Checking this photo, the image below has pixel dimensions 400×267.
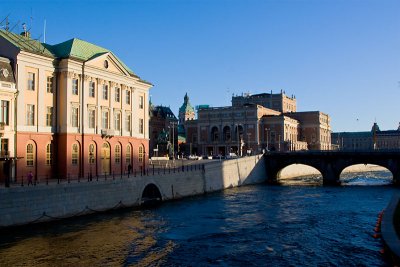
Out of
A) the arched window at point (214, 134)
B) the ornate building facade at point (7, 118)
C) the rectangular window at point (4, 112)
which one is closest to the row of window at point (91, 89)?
the ornate building facade at point (7, 118)

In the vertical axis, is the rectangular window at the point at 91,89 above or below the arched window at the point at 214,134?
above

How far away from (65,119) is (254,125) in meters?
111

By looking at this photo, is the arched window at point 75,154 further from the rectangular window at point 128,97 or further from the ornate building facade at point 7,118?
the rectangular window at point 128,97

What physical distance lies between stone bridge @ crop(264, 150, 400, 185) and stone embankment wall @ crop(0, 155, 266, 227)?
90.9 ft

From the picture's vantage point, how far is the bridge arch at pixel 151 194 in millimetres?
60581

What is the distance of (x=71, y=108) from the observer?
57344mm

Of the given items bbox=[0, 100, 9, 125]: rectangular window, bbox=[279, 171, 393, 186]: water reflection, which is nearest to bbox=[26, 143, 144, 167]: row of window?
bbox=[0, 100, 9, 125]: rectangular window

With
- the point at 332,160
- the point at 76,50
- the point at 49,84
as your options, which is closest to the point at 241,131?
the point at 332,160

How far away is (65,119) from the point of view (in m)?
56.4

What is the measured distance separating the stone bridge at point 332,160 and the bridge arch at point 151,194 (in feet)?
162

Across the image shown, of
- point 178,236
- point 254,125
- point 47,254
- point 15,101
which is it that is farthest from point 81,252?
point 254,125

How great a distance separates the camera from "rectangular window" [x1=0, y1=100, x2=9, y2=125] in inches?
1922

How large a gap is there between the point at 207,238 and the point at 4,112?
27.5 meters

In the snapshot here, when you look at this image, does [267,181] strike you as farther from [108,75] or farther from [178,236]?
[178,236]
